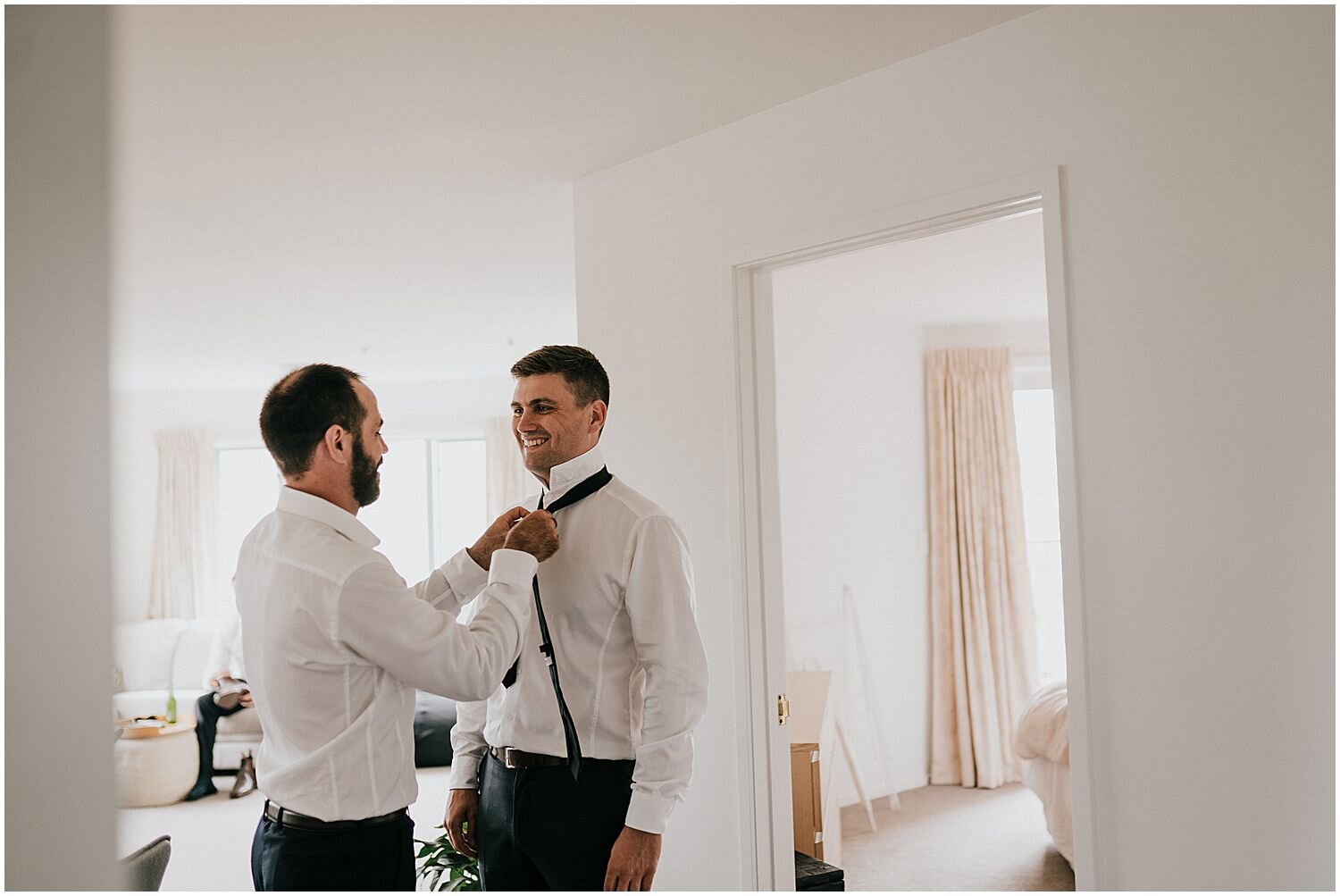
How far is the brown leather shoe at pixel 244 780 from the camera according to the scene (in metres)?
6.64

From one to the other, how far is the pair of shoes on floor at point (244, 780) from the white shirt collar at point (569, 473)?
17.4ft

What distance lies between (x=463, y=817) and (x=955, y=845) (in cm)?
344

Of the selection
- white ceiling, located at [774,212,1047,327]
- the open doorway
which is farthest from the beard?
the open doorway

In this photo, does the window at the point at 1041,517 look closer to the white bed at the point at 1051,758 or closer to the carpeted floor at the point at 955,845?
the carpeted floor at the point at 955,845

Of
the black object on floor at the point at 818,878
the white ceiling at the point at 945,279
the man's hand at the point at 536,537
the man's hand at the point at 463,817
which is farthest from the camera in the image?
the white ceiling at the point at 945,279

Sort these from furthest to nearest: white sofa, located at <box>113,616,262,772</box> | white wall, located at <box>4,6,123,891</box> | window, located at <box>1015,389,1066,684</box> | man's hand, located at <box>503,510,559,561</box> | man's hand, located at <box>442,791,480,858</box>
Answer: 1. white sofa, located at <box>113,616,262,772</box>
2. window, located at <box>1015,389,1066,684</box>
3. man's hand, located at <box>442,791,480,858</box>
4. man's hand, located at <box>503,510,559,561</box>
5. white wall, located at <box>4,6,123,891</box>

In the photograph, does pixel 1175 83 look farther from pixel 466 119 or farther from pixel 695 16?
pixel 466 119

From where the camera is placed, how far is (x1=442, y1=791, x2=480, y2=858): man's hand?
2.33m

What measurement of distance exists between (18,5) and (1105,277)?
1.98 meters

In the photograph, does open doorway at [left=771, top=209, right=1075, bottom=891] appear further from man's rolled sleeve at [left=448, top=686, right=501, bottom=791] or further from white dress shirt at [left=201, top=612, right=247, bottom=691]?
white dress shirt at [left=201, top=612, right=247, bottom=691]

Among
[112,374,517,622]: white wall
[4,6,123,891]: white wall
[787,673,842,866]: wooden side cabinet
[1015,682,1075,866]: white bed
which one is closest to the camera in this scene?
Result: [4,6,123,891]: white wall

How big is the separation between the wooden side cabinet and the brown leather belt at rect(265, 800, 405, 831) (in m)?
1.61

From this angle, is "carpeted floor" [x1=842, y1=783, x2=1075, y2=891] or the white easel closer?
"carpeted floor" [x1=842, y1=783, x2=1075, y2=891]

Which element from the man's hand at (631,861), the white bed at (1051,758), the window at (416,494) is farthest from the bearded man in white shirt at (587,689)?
the window at (416,494)
